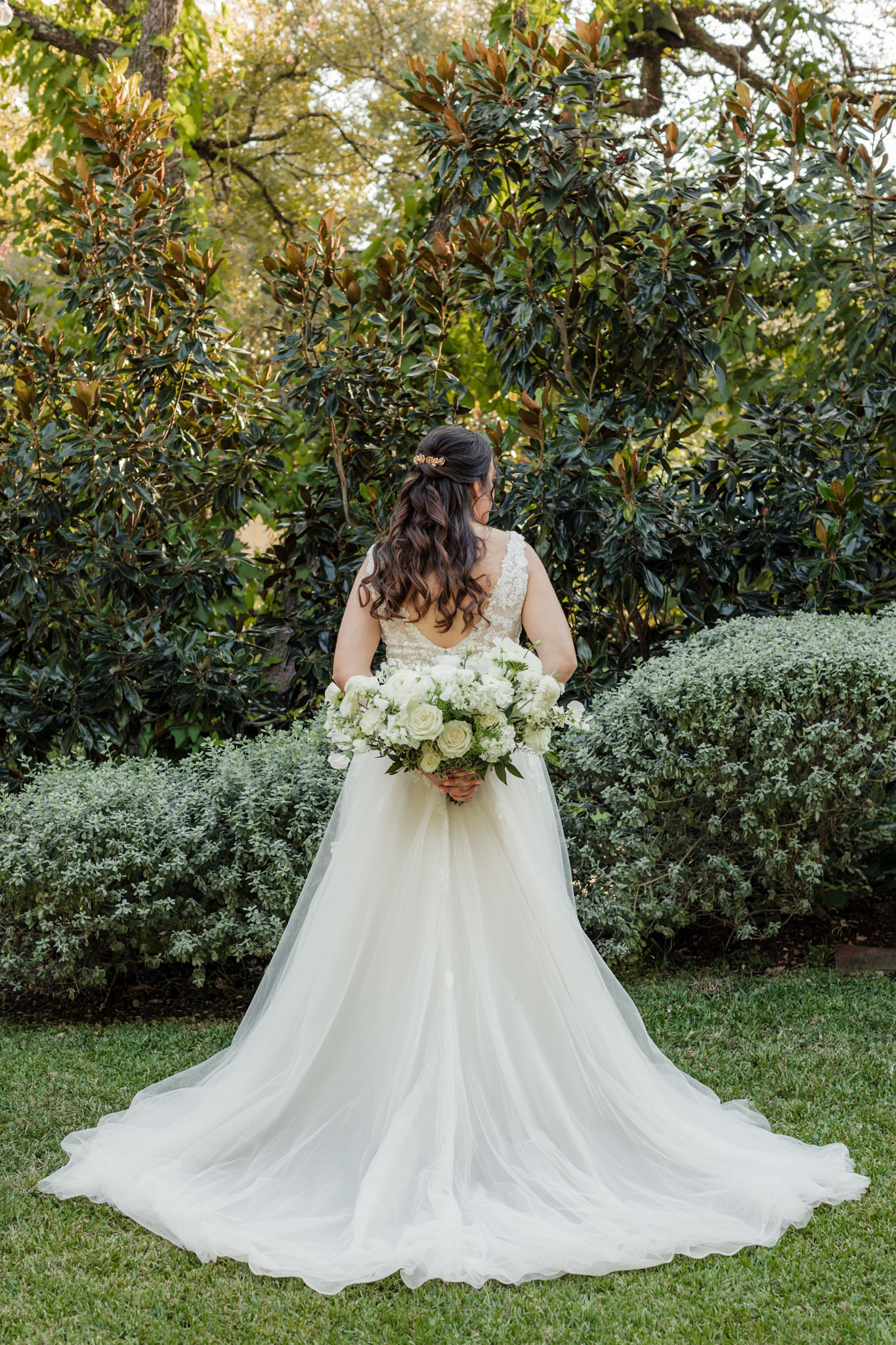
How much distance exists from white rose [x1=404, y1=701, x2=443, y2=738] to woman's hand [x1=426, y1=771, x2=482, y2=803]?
0.79 ft

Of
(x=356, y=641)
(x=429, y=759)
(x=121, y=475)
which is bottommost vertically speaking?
(x=429, y=759)

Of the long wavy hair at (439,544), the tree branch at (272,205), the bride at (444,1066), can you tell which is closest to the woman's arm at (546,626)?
the bride at (444,1066)

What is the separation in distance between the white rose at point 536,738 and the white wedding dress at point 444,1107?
328mm

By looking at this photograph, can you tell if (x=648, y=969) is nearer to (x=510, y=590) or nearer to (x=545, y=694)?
(x=510, y=590)

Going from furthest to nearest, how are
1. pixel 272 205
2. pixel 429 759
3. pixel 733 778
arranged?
pixel 272 205 → pixel 733 778 → pixel 429 759

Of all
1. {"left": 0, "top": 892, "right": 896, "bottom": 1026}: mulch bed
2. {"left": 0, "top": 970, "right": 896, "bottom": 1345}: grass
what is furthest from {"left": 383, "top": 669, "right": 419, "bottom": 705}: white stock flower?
{"left": 0, "top": 892, "right": 896, "bottom": 1026}: mulch bed

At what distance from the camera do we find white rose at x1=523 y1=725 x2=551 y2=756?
2852mm

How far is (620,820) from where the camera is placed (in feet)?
14.9

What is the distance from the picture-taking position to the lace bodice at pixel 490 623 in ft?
10.3

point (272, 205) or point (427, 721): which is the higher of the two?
point (272, 205)

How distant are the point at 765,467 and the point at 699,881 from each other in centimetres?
215

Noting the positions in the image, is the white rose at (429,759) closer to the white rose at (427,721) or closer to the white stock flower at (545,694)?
the white rose at (427,721)

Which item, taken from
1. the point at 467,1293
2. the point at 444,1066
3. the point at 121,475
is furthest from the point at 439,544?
the point at 121,475

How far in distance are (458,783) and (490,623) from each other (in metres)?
0.47
